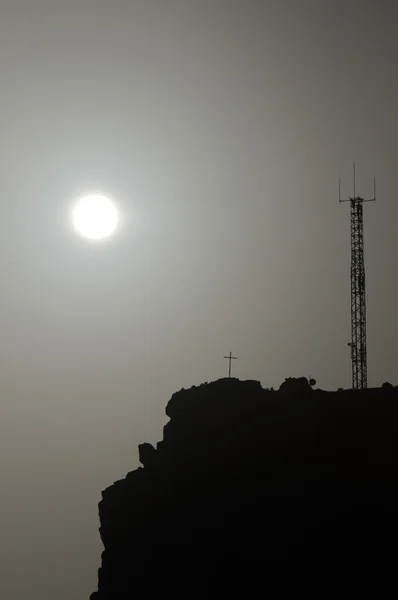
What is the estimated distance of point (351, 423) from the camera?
154 ft

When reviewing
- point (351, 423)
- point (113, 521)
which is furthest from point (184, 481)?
point (351, 423)

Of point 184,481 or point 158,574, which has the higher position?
point 184,481

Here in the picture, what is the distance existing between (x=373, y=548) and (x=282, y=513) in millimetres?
6408

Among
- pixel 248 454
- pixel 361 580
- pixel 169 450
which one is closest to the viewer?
pixel 361 580

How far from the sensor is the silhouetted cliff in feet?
139

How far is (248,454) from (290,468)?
3.50 metres

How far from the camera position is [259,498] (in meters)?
47.0

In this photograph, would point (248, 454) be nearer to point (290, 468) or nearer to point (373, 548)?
point (290, 468)

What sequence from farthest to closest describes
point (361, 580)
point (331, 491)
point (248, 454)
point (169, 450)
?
point (169, 450)
point (248, 454)
point (331, 491)
point (361, 580)

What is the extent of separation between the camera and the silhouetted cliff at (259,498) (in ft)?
139

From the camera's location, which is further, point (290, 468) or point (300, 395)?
point (300, 395)

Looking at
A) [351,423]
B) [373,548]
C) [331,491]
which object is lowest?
[373,548]

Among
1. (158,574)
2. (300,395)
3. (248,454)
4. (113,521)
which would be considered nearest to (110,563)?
(113,521)

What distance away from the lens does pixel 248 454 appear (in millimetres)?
49281
